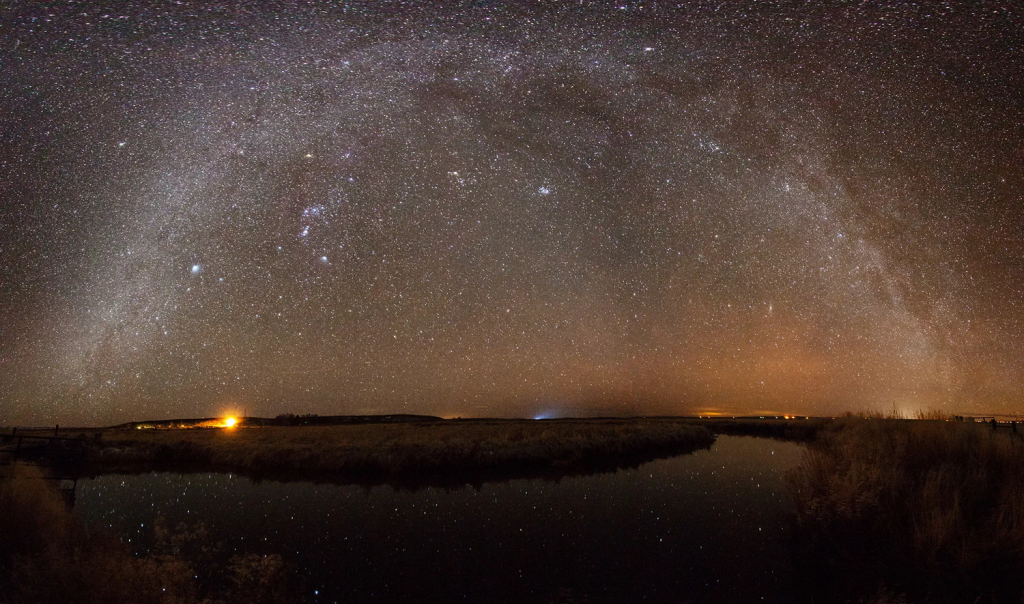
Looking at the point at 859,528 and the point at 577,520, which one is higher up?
the point at 859,528

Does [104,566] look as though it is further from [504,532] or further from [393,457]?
[393,457]

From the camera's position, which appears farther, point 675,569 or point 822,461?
point 822,461

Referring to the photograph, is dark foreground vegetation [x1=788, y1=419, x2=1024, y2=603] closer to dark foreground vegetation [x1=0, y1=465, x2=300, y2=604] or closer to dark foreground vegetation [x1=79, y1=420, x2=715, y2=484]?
dark foreground vegetation [x1=0, y1=465, x2=300, y2=604]

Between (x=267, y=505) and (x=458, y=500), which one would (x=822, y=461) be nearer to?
(x=458, y=500)

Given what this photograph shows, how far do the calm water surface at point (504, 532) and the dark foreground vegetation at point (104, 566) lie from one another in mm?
478

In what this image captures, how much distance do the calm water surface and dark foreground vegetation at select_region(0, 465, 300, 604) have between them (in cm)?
48

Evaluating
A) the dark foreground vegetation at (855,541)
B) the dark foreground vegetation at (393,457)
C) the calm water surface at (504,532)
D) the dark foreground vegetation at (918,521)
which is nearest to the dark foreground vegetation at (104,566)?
the dark foreground vegetation at (855,541)

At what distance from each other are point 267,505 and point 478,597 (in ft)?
27.9

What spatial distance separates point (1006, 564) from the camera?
5570mm

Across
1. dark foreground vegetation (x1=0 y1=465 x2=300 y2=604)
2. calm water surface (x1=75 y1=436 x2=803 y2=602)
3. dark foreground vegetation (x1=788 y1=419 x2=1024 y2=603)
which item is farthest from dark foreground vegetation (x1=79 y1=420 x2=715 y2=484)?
dark foreground vegetation (x1=788 y1=419 x2=1024 y2=603)

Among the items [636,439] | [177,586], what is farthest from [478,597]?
[636,439]

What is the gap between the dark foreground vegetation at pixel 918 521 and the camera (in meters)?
5.69

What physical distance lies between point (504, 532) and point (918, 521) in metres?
6.89

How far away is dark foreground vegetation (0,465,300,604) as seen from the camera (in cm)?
544
